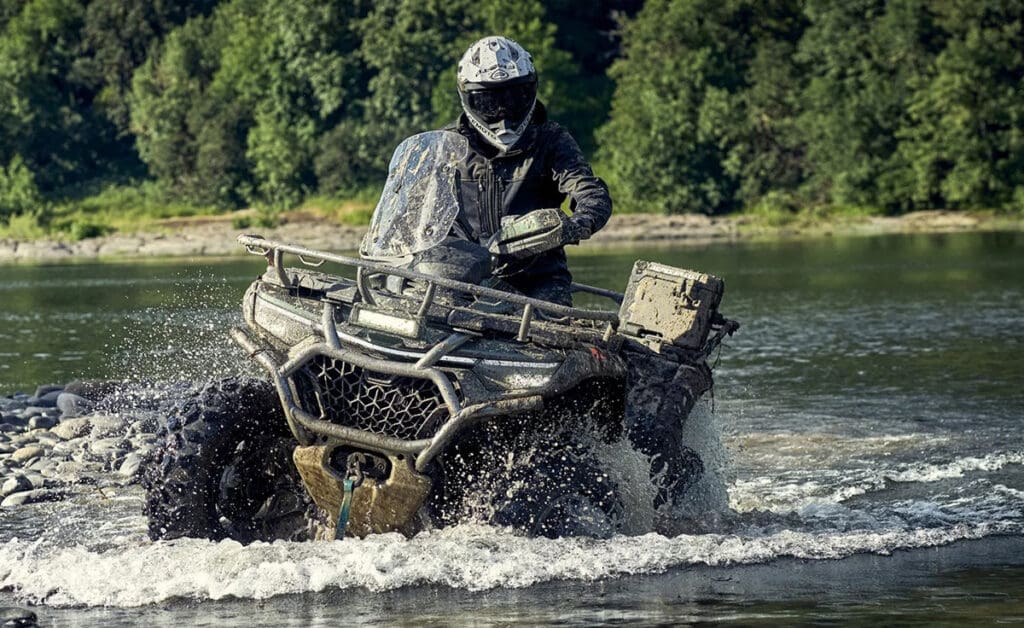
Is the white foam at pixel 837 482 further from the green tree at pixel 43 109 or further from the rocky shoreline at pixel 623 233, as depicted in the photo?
the green tree at pixel 43 109

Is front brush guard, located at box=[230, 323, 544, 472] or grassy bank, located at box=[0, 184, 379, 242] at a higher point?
front brush guard, located at box=[230, 323, 544, 472]

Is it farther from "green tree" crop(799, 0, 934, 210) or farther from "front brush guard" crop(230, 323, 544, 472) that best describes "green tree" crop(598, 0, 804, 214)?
"front brush guard" crop(230, 323, 544, 472)

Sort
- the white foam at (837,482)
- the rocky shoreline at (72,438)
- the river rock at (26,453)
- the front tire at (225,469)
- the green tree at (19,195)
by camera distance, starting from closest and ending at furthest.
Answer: the front tire at (225,469)
the white foam at (837,482)
the rocky shoreline at (72,438)
the river rock at (26,453)
the green tree at (19,195)

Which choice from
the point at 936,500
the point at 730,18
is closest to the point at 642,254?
the point at 730,18

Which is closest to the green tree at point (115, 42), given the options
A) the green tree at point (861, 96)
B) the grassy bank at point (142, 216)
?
the grassy bank at point (142, 216)

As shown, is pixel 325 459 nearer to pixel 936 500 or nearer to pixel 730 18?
pixel 936 500

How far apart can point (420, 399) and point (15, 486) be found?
187 inches

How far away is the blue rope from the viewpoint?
900 cm

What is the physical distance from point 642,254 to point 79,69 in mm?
57522

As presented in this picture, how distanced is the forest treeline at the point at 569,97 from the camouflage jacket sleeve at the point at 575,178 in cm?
6174

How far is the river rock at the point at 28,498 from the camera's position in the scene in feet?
39.8

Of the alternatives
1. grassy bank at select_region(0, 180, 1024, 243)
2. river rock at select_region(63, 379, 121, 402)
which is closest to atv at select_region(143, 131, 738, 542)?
river rock at select_region(63, 379, 121, 402)

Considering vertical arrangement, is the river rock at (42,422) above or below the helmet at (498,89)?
below

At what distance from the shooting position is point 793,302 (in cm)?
3256
